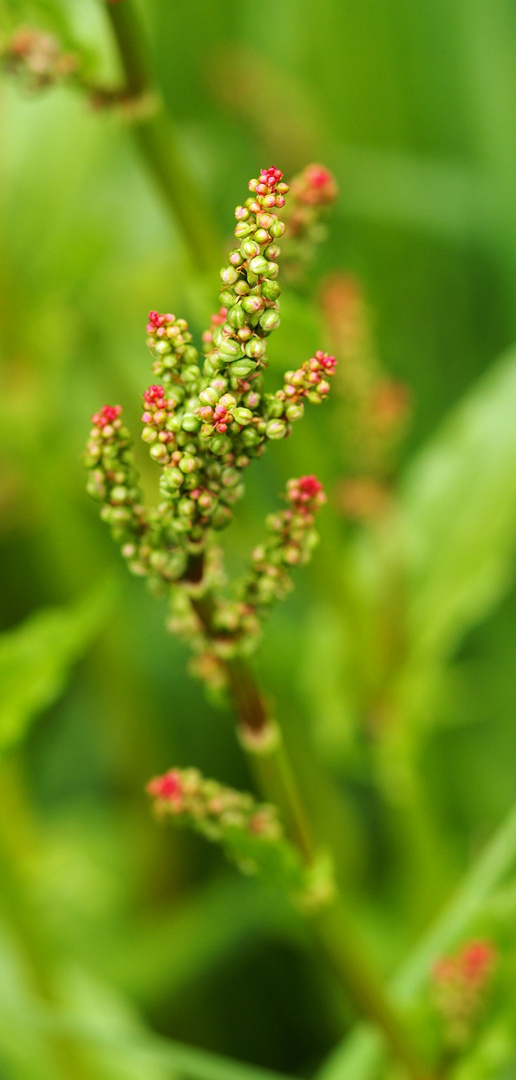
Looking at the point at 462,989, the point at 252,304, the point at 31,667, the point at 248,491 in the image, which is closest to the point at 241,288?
the point at 252,304

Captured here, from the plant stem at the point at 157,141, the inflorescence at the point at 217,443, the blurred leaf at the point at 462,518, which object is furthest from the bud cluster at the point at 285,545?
the blurred leaf at the point at 462,518

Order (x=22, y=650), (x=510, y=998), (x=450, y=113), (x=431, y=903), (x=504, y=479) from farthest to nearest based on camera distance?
(x=450, y=113)
(x=431, y=903)
(x=504, y=479)
(x=510, y=998)
(x=22, y=650)

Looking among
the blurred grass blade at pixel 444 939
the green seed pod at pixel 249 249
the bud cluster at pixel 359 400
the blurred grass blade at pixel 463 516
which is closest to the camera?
the green seed pod at pixel 249 249

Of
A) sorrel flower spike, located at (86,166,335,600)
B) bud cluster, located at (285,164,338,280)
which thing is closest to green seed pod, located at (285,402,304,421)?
sorrel flower spike, located at (86,166,335,600)

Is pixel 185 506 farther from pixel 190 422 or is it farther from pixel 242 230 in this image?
pixel 242 230

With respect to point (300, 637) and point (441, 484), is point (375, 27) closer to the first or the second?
point (441, 484)

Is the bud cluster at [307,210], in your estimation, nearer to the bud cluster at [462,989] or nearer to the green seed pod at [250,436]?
the green seed pod at [250,436]

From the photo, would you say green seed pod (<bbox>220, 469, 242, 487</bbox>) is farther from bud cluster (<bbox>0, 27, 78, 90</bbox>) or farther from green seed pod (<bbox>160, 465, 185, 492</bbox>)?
bud cluster (<bbox>0, 27, 78, 90</bbox>)

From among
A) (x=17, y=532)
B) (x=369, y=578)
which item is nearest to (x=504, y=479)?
(x=369, y=578)
